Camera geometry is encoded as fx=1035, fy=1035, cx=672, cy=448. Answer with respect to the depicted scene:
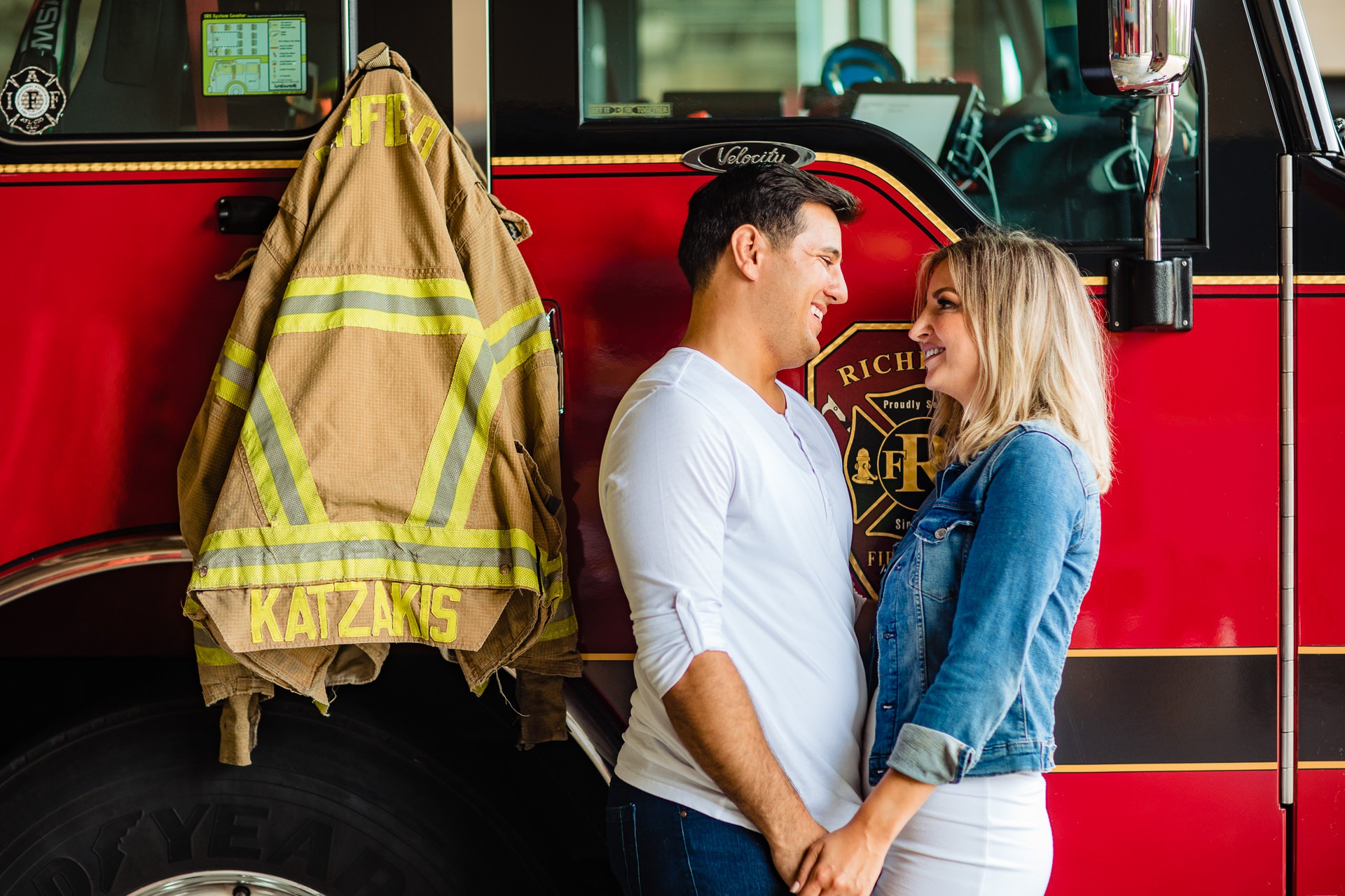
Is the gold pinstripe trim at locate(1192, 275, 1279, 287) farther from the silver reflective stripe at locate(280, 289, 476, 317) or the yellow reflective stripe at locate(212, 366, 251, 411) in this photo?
the yellow reflective stripe at locate(212, 366, 251, 411)

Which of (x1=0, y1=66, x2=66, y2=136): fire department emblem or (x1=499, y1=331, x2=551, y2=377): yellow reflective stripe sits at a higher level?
(x1=0, y1=66, x2=66, y2=136): fire department emblem

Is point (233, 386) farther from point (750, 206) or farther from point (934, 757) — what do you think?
point (934, 757)

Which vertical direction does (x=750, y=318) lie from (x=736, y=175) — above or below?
below

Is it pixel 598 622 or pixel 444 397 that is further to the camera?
pixel 598 622

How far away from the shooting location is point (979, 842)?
1446 millimetres

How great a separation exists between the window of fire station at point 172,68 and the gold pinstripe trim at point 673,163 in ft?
1.13

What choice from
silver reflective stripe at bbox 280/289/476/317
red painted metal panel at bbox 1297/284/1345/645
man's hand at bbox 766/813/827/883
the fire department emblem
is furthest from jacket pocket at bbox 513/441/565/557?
red painted metal panel at bbox 1297/284/1345/645

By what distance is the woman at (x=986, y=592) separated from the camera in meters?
1.39

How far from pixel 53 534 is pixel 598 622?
956mm

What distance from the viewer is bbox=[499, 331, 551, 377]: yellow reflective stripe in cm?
171

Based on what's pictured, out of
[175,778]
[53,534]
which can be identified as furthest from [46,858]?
[53,534]

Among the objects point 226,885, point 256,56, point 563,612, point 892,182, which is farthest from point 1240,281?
point 226,885

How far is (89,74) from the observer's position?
6.00ft

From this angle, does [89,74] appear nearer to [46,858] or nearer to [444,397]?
[444,397]
